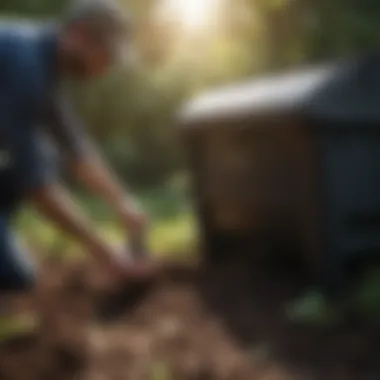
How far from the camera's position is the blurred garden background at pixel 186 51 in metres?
3.22

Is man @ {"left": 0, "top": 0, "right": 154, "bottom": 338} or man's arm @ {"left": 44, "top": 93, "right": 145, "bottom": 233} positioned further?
man's arm @ {"left": 44, "top": 93, "right": 145, "bottom": 233}

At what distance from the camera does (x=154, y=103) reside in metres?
5.35

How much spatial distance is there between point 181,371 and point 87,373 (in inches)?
7.7

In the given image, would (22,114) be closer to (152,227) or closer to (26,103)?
(26,103)

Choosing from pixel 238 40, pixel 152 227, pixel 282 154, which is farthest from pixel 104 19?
pixel 152 227

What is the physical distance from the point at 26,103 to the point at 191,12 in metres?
1.43

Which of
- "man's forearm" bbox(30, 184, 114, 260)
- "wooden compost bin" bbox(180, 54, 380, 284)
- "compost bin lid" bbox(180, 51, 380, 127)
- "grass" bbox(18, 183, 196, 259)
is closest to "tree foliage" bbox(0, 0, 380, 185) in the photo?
"wooden compost bin" bbox(180, 54, 380, 284)

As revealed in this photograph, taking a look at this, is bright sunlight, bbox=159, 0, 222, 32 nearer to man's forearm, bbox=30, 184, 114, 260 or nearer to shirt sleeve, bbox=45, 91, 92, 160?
shirt sleeve, bbox=45, 91, 92, 160

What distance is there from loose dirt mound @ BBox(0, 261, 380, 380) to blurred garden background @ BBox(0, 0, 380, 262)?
2.89ft

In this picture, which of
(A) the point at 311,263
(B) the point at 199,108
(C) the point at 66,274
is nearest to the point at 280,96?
(A) the point at 311,263

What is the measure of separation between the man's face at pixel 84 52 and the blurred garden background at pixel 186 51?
1.25 meters

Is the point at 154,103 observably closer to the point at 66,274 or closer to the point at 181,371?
the point at 66,274

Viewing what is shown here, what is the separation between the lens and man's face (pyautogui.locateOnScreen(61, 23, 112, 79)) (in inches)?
68.4

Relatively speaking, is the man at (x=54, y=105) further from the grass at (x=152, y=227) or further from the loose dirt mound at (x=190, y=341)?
the grass at (x=152, y=227)
